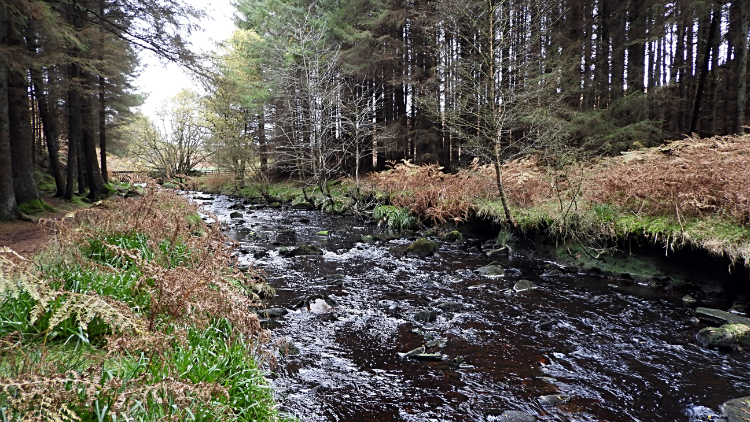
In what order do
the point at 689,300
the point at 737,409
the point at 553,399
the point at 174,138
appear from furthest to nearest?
the point at 174,138 → the point at 689,300 → the point at 553,399 → the point at 737,409

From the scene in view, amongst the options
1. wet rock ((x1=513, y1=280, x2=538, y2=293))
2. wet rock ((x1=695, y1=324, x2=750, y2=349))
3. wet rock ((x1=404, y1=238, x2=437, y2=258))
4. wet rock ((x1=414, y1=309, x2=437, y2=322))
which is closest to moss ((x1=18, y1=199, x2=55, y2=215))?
wet rock ((x1=404, y1=238, x2=437, y2=258))

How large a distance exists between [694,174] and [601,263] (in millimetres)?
2713

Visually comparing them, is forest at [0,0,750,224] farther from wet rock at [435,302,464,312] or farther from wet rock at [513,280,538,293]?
wet rock at [435,302,464,312]

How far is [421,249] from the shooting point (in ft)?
36.2

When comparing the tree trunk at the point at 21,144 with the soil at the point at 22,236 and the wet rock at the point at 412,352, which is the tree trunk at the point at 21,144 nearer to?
the soil at the point at 22,236

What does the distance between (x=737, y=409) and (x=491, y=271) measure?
537cm

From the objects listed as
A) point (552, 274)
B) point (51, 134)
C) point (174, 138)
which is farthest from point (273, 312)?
point (174, 138)

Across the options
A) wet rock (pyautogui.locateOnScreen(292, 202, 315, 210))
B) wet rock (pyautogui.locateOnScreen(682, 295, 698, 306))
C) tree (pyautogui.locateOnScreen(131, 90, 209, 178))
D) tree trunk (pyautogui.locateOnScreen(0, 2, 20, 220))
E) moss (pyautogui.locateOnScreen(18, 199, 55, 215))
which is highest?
tree (pyautogui.locateOnScreen(131, 90, 209, 178))

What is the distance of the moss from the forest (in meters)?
0.28

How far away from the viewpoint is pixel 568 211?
31.8ft

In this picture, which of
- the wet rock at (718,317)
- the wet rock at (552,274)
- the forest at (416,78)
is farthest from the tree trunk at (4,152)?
the wet rock at (718,317)

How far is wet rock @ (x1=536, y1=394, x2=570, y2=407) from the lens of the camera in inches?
167

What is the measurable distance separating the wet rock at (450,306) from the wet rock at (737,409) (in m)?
3.72

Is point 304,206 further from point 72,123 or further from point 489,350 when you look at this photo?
point 489,350
